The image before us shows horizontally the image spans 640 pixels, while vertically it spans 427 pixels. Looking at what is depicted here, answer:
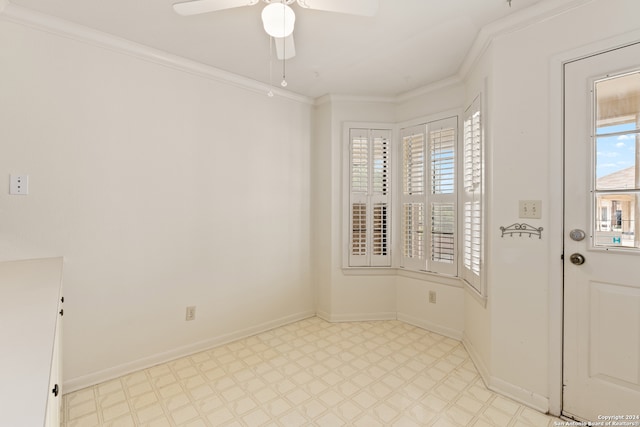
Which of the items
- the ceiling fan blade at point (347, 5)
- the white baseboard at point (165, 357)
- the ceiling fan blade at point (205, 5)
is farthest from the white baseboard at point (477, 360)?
the ceiling fan blade at point (205, 5)

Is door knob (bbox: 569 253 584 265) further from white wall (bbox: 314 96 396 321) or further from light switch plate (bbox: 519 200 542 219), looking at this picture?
white wall (bbox: 314 96 396 321)

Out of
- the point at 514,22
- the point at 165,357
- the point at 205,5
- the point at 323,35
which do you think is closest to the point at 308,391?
the point at 165,357

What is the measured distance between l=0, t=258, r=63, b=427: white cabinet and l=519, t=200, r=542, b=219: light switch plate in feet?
7.25

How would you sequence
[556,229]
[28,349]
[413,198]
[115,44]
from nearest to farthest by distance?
1. [28,349]
2. [556,229]
3. [115,44]
4. [413,198]

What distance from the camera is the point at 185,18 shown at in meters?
1.97

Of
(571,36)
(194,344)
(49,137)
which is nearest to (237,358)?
(194,344)

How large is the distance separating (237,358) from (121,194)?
152cm

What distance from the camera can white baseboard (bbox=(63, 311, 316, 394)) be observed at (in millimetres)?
2045

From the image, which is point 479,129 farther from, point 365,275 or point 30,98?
point 30,98

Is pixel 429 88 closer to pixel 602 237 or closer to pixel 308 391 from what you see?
pixel 602 237

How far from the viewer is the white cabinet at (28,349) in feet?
1.82

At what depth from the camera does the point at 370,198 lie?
3219 mm

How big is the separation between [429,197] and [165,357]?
2.65 metres

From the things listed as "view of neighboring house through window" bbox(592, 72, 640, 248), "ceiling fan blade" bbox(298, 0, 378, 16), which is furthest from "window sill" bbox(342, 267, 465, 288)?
"ceiling fan blade" bbox(298, 0, 378, 16)
